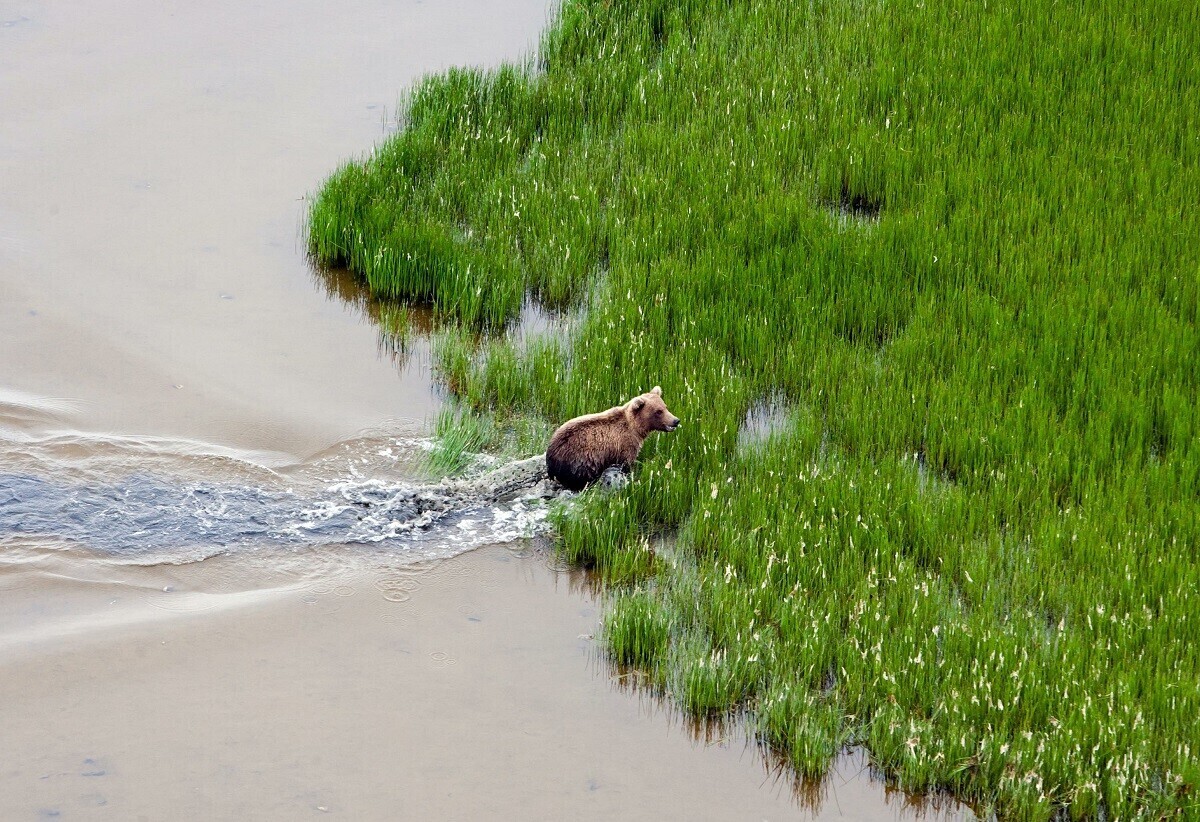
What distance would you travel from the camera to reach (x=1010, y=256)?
10.7 metres

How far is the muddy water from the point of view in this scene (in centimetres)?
670

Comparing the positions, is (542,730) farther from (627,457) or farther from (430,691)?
(627,457)

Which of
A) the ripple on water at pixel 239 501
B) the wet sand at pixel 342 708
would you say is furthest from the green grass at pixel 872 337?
the ripple on water at pixel 239 501

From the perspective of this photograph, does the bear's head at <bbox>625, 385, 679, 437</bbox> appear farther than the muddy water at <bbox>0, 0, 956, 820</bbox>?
Yes

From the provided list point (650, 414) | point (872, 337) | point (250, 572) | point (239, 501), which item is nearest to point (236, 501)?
point (239, 501)

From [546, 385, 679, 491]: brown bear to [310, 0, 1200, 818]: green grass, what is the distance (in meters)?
0.26

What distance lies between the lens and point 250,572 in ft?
26.3

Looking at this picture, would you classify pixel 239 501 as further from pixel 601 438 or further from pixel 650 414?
pixel 650 414

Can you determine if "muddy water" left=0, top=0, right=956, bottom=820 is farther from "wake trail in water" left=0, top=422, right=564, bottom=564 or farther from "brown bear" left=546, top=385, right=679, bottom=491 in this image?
"brown bear" left=546, top=385, right=679, bottom=491

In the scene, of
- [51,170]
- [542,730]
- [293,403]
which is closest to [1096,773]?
[542,730]

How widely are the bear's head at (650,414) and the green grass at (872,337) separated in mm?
319

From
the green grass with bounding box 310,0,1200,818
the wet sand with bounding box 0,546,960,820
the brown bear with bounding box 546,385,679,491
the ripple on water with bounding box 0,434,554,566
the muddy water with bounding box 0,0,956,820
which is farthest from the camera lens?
the brown bear with bounding box 546,385,679,491

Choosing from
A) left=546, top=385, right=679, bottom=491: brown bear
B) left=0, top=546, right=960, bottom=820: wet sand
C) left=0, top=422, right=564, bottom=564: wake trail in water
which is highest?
left=546, top=385, right=679, bottom=491: brown bear

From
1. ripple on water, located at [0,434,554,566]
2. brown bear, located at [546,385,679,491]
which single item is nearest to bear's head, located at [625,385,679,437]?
brown bear, located at [546,385,679,491]
